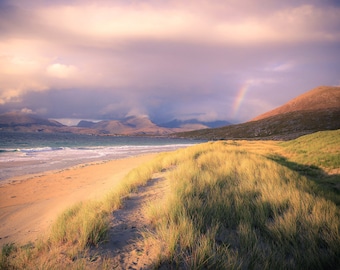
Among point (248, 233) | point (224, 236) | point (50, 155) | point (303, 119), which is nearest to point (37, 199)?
point (224, 236)

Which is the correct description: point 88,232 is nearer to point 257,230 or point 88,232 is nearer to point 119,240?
point 119,240

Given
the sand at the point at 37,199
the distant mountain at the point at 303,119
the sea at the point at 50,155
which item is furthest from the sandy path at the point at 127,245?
the distant mountain at the point at 303,119

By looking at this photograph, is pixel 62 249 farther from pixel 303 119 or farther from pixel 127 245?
pixel 303 119

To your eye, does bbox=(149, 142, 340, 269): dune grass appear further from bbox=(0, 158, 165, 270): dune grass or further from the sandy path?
bbox=(0, 158, 165, 270): dune grass

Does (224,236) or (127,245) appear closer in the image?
(127,245)

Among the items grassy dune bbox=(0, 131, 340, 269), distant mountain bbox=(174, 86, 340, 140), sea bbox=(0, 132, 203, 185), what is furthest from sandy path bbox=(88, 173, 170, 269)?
distant mountain bbox=(174, 86, 340, 140)

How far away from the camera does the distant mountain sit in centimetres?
11294

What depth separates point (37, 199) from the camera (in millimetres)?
10633

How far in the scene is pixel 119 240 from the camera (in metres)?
4.07

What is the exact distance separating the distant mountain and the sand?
318 ft

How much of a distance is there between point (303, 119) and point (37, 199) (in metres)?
147

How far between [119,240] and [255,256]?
2523mm

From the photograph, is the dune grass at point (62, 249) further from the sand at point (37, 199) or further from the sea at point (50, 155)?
the sea at point (50, 155)

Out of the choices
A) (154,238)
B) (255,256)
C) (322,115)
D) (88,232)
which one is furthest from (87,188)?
(322,115)
